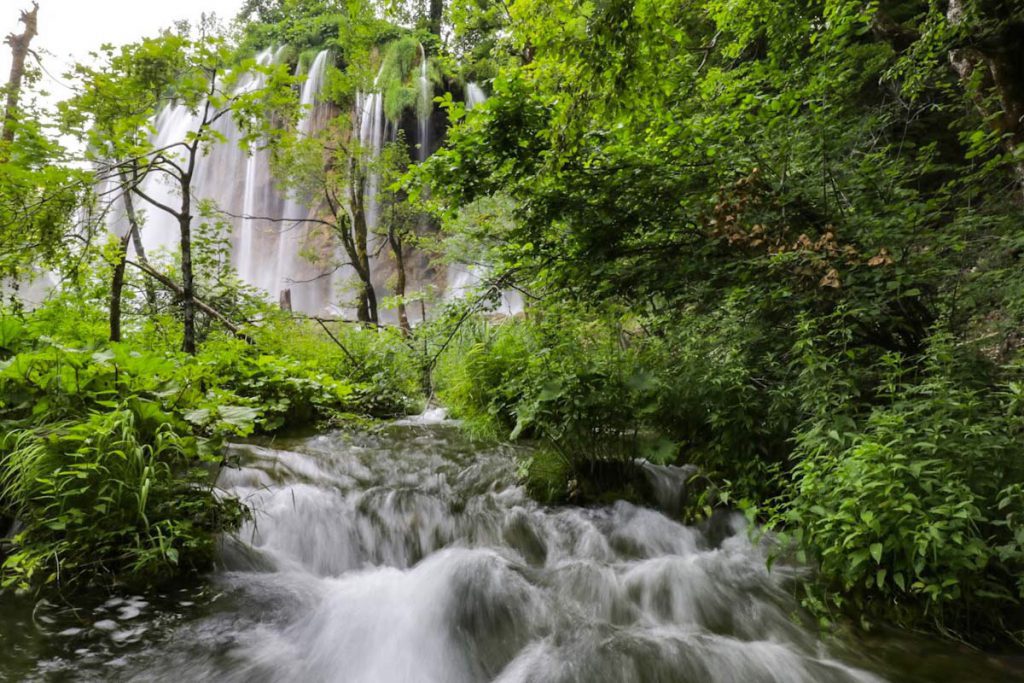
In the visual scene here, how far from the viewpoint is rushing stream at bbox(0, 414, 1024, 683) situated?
8.32 feet

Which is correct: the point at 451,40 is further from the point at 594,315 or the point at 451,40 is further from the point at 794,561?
the point at 794,561

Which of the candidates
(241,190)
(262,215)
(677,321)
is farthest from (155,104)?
(241,190)

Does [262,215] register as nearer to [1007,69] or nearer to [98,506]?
[98,506]

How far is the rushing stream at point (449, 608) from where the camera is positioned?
254cm

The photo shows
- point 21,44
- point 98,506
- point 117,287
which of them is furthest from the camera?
point 21,44

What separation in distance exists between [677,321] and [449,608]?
10.3ft

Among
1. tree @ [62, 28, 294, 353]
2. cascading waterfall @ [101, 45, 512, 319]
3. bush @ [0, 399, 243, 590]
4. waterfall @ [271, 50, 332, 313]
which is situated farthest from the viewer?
waterfall @ [271, 50, 332, 313]

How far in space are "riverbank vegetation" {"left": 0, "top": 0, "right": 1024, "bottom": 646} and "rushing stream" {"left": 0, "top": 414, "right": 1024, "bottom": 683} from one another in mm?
254

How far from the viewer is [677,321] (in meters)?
4.89

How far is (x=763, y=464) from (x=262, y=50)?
2572 centimetres

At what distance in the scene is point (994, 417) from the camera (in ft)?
9.40

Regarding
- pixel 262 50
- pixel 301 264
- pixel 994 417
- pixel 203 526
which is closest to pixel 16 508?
pixel 203 526

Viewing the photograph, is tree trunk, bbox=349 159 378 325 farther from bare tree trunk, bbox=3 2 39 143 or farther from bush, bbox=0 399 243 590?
bush, bbox=0 399 243 590

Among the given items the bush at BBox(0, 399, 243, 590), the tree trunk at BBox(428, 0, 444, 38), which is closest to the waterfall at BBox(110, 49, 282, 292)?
the tree trunk at BBox(428, 0, 444, 38)
